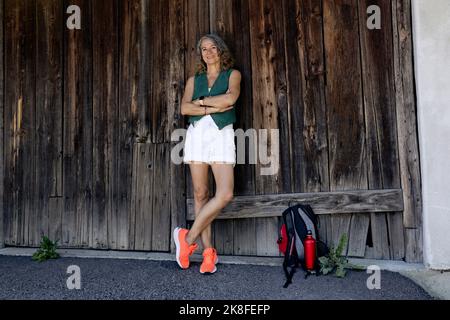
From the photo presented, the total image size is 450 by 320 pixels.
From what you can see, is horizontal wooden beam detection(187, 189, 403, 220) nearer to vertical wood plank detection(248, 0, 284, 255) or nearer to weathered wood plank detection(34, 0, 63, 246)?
vertical wood plank detection(248, 0, 284, 255)

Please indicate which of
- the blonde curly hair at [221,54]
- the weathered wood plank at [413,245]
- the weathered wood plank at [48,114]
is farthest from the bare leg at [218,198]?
the weathered wood plank at [48,114]

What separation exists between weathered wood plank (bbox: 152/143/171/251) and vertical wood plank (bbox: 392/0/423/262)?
1970 millimetres

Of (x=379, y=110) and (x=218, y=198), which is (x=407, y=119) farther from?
(x=218, y=198)

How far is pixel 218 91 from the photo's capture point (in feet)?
9.95

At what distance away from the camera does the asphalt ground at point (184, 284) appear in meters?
2.46

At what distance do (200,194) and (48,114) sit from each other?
1.83m

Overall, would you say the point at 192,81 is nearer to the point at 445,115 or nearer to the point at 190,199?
the point at 190,199

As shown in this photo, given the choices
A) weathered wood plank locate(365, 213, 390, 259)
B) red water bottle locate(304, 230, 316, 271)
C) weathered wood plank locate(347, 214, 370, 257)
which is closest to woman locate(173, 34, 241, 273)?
red water bottle locate(304, 230, 316, 271)

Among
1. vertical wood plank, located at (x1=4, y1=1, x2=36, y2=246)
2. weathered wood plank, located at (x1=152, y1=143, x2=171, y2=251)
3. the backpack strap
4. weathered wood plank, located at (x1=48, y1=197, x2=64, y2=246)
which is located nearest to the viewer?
the backpack strap

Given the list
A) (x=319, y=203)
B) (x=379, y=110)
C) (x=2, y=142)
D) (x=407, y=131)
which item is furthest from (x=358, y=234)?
(x=2, y=142)

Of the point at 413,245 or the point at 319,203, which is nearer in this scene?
the point at 413,245

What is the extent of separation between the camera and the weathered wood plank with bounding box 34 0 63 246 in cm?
378

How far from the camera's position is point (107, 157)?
12.0ft
